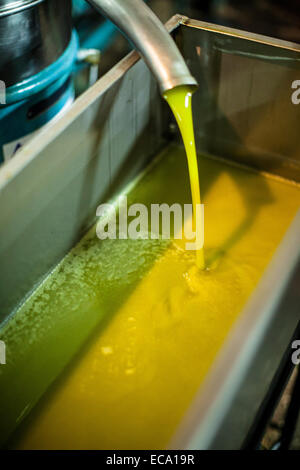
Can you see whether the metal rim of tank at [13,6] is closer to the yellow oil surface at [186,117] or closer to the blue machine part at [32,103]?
the blue machine part at [32,103]

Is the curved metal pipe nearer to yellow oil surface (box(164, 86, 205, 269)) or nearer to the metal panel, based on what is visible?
yellow oil surface (box(164, 86, 205, 269))

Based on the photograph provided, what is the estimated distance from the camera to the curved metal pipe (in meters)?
1.39

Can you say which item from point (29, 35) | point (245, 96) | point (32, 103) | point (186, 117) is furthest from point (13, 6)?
point (245, 96)

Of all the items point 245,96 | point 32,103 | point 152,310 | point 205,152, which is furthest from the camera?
point 205,152

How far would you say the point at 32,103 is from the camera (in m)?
1.58

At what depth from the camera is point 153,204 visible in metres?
1.75

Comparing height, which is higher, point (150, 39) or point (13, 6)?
point (13, 6)

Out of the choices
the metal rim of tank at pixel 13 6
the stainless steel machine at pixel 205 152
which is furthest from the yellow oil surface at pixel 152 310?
the metal rim of tank at pixel 13 6

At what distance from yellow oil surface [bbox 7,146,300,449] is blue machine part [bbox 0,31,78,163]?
1.21 feet

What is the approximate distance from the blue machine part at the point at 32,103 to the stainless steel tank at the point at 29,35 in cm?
3

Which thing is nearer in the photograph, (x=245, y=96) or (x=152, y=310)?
(x=152, y=310)

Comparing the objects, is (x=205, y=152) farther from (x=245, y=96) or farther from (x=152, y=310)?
(x=152, y=310)

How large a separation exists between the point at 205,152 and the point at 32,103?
0.65 metres

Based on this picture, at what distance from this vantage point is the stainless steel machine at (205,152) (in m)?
0.95
